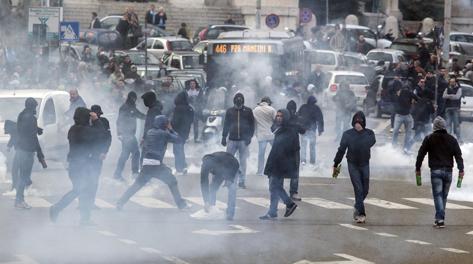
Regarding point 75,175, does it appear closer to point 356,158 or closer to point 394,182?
point 356,158

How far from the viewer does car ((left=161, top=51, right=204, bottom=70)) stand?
48906 millimetres

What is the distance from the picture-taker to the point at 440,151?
73.0 ft

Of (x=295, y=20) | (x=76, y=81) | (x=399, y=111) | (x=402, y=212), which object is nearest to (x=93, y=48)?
(x=76, y=81)

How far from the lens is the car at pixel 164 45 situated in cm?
5166

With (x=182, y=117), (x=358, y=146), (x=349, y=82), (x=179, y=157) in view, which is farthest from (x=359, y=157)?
(x=349, y=82)

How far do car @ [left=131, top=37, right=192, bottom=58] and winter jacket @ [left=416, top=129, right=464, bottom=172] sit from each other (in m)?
29.4

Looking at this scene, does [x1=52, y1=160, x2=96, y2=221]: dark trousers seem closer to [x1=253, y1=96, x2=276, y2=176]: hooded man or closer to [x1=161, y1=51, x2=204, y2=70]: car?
[x1=253, y1=96, x2=276, y2=176]: hooded man

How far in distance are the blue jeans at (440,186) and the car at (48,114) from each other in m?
9.74

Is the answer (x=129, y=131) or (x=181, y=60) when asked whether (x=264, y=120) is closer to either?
(x=129, y=131)

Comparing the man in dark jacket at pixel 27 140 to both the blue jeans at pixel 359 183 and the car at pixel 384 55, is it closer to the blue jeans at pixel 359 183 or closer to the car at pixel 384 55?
the blue jeans at pixel 359 183

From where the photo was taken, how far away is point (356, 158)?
22500mm

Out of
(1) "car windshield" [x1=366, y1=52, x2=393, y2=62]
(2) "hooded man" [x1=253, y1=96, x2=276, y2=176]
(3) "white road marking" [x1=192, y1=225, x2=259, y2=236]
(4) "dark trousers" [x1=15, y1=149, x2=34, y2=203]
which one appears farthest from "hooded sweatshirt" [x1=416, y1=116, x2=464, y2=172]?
(1) "car windshield" [x1=366, y1=52, x2=393, y2=62]

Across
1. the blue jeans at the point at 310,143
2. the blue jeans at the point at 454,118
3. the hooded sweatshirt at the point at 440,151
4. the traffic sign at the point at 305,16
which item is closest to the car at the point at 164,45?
the traffic sign at the point at 305,16

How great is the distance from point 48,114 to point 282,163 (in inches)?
341
